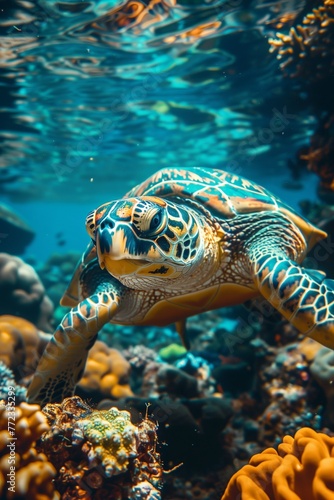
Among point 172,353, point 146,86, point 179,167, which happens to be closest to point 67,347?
point 179,167

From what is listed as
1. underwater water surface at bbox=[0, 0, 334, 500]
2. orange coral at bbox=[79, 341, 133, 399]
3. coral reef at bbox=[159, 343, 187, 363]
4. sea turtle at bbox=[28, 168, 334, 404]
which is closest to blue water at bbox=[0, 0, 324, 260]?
underwater water surface at bbox=[0, 0, 334, 500]

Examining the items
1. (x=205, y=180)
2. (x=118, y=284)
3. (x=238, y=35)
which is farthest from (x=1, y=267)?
(x=238, y=35)

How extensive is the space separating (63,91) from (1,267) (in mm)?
6278

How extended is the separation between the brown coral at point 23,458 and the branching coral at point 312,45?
287 inches

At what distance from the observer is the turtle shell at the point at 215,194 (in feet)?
11.6

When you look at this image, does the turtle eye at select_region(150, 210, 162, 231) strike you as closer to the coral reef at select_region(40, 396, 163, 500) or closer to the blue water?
the coral reef at select_region(40, 396, 163, 500)

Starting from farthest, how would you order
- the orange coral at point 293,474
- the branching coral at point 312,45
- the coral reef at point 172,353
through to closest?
the coral reef at point 172,353, the branching coral at point 312,45, the orange coral at point 293,474

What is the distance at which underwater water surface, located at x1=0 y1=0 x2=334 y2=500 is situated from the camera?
2.03 meters

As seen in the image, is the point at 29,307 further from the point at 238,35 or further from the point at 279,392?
the point at 238,35

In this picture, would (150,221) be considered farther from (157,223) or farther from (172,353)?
(172,353)

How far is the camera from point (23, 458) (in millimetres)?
1760

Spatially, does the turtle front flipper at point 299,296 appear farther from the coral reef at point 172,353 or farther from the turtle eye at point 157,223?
the coral reef at point 172,353

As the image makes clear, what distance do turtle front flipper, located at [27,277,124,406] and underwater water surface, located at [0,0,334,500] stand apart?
0.13 m

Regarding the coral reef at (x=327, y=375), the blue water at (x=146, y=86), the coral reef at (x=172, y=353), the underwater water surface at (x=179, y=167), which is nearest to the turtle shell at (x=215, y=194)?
the underwater water surface at (x=179, y=167)
